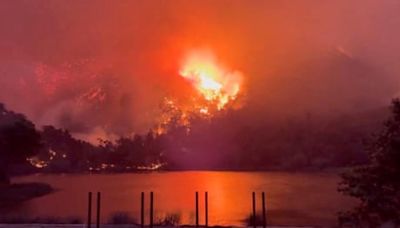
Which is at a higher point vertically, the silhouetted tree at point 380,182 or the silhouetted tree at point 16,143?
the silhouetted tree at point 16,143

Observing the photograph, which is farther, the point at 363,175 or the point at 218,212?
the point at 218,212

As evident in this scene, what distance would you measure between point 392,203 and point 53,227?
16818mm

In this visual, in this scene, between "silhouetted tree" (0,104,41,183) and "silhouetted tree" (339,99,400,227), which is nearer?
"silhouetted tree" (339,99,400,227)

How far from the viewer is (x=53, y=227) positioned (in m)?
25.0

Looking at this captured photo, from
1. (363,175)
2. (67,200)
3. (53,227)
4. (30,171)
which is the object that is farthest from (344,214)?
(30,171)

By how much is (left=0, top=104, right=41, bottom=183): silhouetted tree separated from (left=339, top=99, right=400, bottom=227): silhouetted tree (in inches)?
4000

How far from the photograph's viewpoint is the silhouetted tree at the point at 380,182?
17500 millimetres

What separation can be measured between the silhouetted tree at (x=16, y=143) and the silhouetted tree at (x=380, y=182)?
102 meters

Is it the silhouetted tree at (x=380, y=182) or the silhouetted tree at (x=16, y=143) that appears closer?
the silhouetted tree at (x=380, y=182)

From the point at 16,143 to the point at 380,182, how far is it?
10304 cm

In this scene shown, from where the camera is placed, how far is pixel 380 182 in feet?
58.2

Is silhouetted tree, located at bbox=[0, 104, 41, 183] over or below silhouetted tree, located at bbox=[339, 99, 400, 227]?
over

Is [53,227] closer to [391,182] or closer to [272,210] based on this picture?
[391,182]

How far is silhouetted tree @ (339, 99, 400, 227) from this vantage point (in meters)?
17.5
